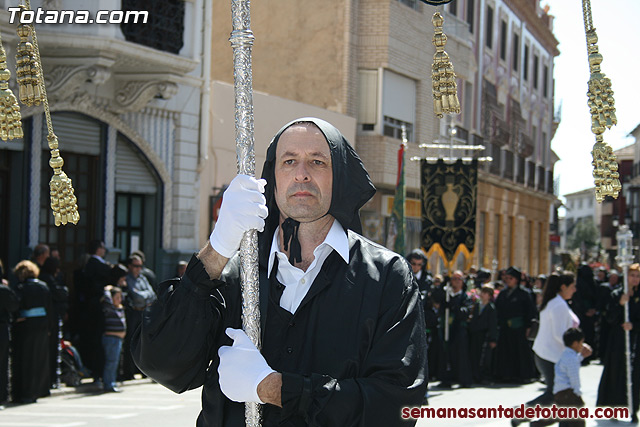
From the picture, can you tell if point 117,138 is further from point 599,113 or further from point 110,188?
point 599,113

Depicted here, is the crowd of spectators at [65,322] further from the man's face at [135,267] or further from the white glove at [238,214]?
the white glove at [238,214]

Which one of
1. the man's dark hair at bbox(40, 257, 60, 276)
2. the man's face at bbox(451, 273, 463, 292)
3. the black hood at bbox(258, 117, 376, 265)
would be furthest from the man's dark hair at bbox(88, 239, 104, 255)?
the black hood at bbox(258, 117, 376, 265)

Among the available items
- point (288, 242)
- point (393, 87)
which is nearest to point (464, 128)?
point (393, 87)

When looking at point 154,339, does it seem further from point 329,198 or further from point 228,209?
point 329,198

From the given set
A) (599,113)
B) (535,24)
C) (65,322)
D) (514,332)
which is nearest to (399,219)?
(514,332)

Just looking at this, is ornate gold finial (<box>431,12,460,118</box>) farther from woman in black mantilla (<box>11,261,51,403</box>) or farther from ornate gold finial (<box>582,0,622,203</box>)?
woman in black mantilla (<box>11,261,51,403</box>)

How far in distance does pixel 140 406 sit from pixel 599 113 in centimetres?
917

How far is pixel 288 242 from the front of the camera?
378 centimetres

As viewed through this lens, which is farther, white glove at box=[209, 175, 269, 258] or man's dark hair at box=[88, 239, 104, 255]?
man's dark hair at box=[88, 239, 104, 255]

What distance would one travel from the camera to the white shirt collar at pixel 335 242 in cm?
369

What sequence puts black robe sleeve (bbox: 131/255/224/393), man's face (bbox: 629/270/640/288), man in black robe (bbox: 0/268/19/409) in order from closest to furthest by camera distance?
black robe sleeve (bbox: 131/255/224/393) < man in black robe (bbox: 0/268/19/409) < man's face (bbox: 629/270/640/288)

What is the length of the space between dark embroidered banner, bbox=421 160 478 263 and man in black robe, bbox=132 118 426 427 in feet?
45.1

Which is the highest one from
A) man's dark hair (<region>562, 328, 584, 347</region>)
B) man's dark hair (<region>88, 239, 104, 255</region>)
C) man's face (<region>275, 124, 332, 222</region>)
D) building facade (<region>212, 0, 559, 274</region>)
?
building facade (<region>212, 0, 559, 274</region>)

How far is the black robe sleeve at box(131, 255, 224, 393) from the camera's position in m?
3.49
